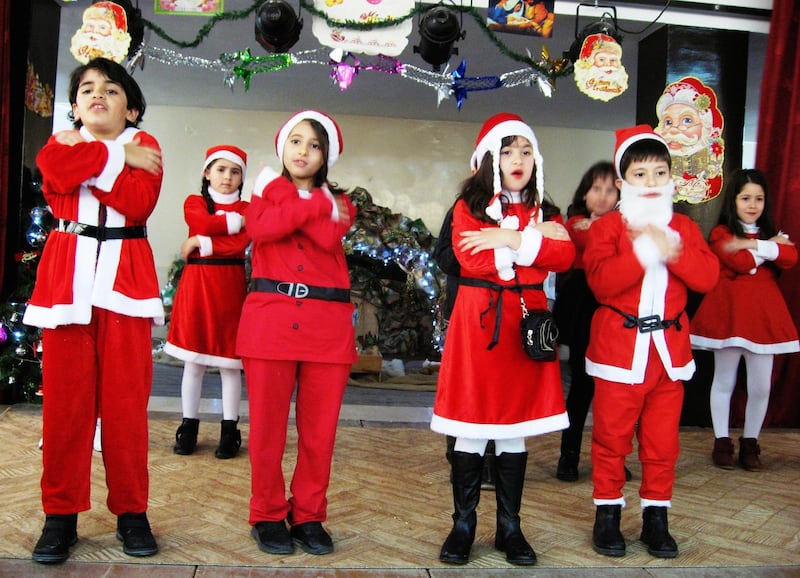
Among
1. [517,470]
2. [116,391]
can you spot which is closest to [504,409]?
[517,470]

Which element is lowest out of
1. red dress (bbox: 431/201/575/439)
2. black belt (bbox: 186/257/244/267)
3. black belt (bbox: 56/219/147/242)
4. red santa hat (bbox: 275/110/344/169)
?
red dress (bbox: 431/201/575/439)

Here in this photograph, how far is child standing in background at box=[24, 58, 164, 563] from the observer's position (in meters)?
2.34

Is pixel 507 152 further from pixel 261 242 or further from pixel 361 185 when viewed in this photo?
pixel 361 185

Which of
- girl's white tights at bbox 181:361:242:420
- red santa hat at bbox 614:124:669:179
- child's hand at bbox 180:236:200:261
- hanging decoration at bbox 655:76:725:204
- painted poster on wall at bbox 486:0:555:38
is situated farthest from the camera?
hanging decoration at bbox 655:76:725:204

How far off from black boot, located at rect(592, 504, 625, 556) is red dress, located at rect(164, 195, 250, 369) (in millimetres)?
1870

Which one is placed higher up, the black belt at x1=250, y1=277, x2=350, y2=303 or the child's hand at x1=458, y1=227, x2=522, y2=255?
the child's hand at x1=458, y1=227, x2=522, y2=255

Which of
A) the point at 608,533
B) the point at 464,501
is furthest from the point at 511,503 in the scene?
the point at 608,533

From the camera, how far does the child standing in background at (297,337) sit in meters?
2.48

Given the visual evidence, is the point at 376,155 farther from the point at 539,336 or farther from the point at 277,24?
the point at 539,336

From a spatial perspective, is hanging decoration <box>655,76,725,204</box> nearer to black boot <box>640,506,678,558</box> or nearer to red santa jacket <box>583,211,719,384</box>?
red santa jacket <box>583,211,719,384</box>

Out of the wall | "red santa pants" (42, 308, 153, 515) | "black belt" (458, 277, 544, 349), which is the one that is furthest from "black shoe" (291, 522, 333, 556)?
the wall

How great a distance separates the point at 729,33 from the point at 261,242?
3642 mm

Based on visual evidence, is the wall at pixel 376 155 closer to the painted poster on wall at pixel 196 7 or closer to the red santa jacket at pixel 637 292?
the painted poster on wall at pixel 196 7

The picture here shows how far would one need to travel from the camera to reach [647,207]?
8.47 ft
